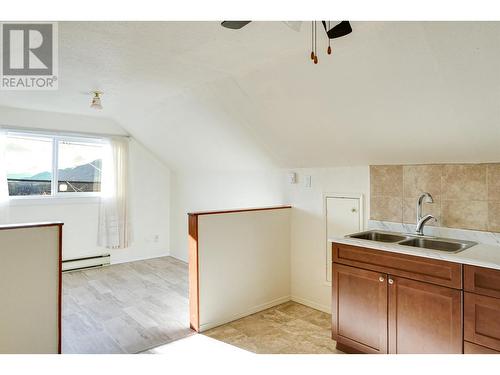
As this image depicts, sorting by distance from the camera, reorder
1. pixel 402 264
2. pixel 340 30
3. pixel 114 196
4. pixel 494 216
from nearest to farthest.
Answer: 1. pixel 340 30
2. pixel 402 264
3. pixel 494 216
4. pixel 114 196

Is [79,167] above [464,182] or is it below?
above

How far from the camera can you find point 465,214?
2.46 m

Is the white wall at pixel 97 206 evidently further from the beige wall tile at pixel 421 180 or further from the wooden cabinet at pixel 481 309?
the wooden cabinet at pixel 481 309

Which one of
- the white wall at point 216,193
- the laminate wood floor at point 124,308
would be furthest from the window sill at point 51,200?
the white wall at point 216,193

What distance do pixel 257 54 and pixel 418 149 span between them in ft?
Answer: 4.73

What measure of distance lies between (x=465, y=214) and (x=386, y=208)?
23.7 inches

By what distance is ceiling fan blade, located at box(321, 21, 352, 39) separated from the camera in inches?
69.1

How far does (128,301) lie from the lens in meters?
3.58

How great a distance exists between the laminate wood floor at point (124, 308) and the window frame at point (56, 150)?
43.8 inches

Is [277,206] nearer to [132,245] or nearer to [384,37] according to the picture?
[384,37]

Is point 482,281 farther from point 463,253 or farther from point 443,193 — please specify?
point 443,193

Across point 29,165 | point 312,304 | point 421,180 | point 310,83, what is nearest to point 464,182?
point 421,180

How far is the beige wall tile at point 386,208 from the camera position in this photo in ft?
9.24
